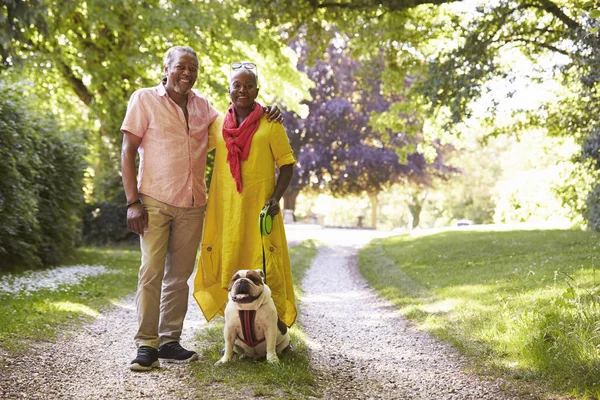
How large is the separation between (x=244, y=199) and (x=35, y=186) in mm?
7578

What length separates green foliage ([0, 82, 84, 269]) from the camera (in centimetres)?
1042

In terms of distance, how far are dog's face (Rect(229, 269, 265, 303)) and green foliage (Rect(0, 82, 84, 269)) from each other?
264 inches

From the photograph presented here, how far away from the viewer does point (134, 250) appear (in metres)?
18.2

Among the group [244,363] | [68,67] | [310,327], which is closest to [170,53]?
[244,363]

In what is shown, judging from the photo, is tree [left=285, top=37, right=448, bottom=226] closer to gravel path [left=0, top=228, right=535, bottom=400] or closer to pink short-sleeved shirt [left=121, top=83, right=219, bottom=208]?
gravel path [left=0, top=228, right=535, bottom=400]

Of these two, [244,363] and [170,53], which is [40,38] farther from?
[244,363]

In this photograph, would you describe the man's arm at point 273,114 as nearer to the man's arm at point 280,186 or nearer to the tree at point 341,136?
the man's arm at point 280,186

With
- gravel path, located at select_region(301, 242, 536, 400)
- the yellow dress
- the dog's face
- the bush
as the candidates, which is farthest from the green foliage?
the dog's face

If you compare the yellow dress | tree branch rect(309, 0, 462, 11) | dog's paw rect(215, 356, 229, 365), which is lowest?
dog's paw rect(215, 356, 229, 365)

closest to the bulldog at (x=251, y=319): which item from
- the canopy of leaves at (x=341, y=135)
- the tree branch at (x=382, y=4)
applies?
the tree branch at (x=382, y=4)

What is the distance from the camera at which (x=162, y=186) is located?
5.12 m

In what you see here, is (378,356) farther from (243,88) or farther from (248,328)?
(243,88)

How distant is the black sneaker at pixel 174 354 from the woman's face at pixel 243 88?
205cm

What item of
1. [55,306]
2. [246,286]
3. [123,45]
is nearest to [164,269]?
[246,286]
